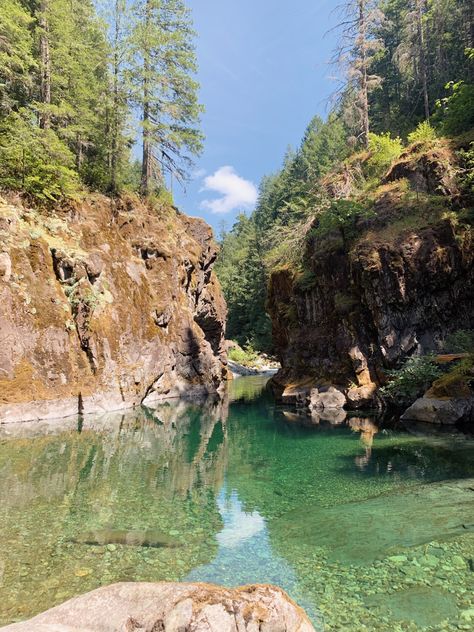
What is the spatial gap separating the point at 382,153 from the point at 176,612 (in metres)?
24.3

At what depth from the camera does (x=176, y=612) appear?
2834mm

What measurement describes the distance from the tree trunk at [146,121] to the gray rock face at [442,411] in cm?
1980

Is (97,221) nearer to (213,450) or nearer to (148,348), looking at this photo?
(148,348)

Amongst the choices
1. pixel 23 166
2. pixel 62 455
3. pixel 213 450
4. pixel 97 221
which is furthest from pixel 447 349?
pixel 23 166

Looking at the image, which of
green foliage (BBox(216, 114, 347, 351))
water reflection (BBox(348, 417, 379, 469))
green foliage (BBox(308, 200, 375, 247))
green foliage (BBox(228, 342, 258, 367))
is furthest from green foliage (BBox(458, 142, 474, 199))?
green foliage (BBox(228, 342, 258, 367))

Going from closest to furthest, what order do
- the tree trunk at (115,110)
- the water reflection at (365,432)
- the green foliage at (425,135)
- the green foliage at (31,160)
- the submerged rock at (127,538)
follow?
the submerged rock at (127,538)
the water reflection at (365,432)
the green foliage at (31,160)
the green foliage at (425,135)
the tree trunk at (115,110)

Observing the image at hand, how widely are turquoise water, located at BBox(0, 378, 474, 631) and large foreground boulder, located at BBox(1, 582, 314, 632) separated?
4.04 ft

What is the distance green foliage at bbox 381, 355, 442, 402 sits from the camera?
15281 mm

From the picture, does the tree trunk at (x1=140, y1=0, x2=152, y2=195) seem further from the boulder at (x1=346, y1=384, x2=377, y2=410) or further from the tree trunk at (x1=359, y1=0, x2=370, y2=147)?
the boulder at (x1=346, y1=384, x2=377, y2=410)

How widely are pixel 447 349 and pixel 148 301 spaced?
14.1m

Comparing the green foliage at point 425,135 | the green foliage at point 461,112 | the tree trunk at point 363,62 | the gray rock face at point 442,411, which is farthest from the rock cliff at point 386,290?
the tree trunk at point 363,62

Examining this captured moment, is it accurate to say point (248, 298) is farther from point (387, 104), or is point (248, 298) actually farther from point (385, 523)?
point (385, 523)

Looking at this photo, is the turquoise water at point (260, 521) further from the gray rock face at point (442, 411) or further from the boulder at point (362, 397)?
the boulder at point (362, 397)

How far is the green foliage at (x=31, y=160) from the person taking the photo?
17781 millimetres
